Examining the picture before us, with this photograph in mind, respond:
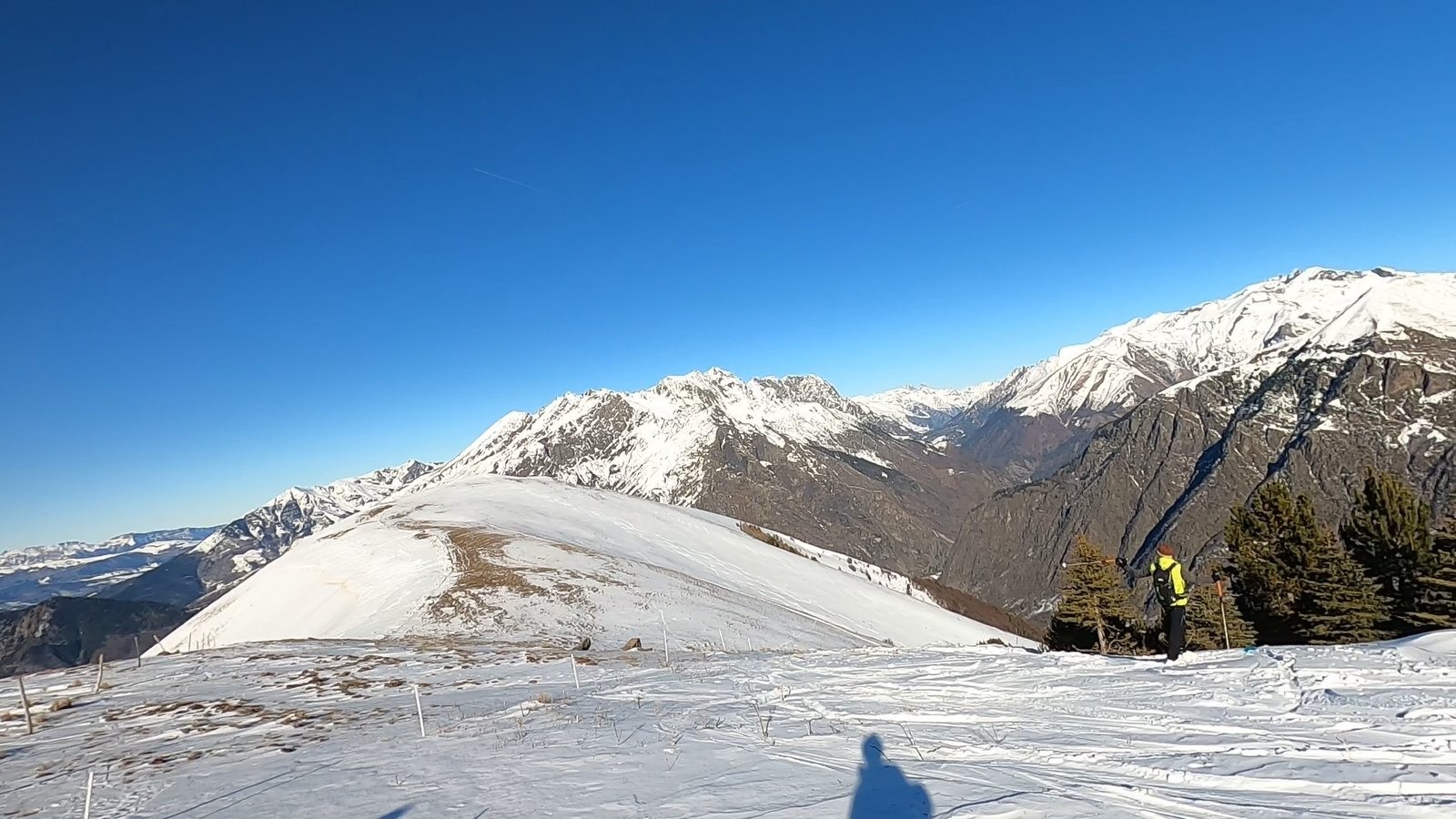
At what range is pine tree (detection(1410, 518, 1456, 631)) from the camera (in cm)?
3656

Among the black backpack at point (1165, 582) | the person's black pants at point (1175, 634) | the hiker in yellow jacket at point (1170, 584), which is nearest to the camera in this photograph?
the person's black pants at point (1175, 634)

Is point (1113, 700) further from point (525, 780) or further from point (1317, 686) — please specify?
point (525, 780)

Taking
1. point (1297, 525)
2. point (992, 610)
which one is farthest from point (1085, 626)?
point (992, 610)

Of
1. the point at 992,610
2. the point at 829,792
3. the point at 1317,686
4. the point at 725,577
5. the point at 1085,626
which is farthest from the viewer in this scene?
the point at 992,610

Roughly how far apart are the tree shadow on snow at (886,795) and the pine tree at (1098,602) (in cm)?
4067

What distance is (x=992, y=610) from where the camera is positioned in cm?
10356

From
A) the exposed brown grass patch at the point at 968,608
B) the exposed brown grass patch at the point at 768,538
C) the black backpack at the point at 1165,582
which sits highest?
the black backpack at the point at 1165,582

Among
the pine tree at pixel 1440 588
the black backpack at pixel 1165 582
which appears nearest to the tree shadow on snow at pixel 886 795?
the black backpack at pixel 1165 582

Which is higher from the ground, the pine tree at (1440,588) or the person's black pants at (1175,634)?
the person's black pants at (1175,634)

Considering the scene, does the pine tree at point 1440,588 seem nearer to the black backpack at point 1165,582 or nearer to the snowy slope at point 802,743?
the black backpack at point 1165,582

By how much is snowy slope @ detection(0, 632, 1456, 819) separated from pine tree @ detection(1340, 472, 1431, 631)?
3634 cm

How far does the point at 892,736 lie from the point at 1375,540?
5026cm

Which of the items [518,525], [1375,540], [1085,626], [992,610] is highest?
[518,525]

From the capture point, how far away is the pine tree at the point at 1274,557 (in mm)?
41469
